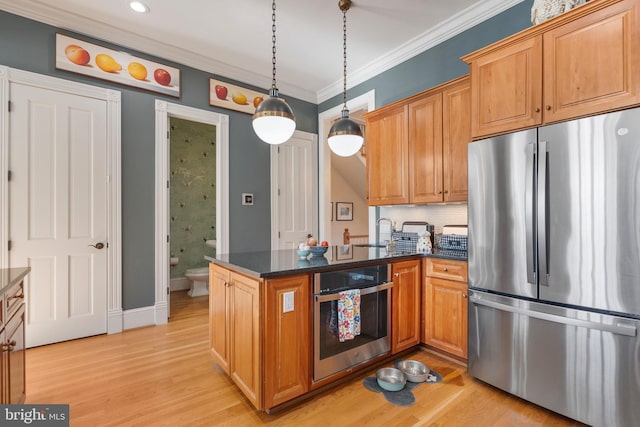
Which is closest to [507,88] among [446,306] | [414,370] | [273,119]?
[273,119]

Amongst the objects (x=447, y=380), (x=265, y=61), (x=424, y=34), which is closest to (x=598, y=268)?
(x=447, y=380)

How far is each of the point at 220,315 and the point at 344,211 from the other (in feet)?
16.7

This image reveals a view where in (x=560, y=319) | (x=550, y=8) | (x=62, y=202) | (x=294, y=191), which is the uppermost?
(x=550, y=8)

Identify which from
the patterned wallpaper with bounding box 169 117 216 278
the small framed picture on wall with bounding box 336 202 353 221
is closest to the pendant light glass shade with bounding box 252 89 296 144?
the patterned wallpaper with bounding box 169 117 216 278

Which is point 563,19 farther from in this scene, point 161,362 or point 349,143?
point 161,362

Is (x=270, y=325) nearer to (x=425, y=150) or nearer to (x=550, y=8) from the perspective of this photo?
(x=425, y=150)

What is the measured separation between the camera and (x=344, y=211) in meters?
7.17

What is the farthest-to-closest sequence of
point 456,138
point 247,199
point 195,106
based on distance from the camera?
point 247,199 → point 195,106 → point 456,138

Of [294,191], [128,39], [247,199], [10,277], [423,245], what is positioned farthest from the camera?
[294,191]

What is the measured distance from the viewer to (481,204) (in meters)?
2.22

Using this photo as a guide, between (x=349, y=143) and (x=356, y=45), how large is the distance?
1791 millimetres

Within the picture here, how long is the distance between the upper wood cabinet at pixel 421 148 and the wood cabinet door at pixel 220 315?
2.00 metres

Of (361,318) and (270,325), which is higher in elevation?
(270,325)

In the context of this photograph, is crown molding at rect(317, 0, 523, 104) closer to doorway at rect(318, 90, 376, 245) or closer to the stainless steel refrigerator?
doorway at rect(318, 90, 376, 245)
